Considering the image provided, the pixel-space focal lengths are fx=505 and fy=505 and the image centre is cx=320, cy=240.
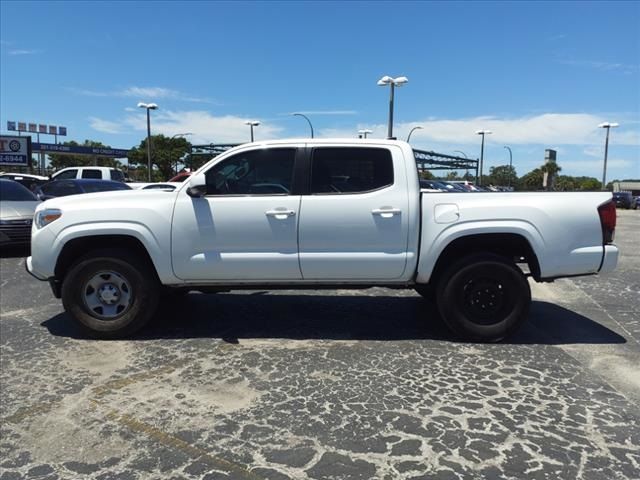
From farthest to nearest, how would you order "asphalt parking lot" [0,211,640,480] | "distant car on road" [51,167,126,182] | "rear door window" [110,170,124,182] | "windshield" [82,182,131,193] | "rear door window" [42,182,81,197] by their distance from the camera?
"rear door window" [110,170,124,182]
"distant car on road" [51,167,126,182]
"windshield" [82,182,131,193]
"rear door window" [42,182,81,197]
"asphalt parking lot" [0,211,640,480]

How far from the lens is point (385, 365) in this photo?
4242 millimetres

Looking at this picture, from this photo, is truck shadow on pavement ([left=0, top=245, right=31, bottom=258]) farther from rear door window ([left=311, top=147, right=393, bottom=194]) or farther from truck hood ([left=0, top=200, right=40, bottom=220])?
rear door window ([left=311, top=147, right=393, bottom=194])

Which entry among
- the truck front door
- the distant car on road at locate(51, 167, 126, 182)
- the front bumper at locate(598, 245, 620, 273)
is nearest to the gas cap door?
the truck front door

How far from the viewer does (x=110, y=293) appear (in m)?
4.92

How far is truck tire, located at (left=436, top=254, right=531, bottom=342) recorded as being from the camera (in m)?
4.72

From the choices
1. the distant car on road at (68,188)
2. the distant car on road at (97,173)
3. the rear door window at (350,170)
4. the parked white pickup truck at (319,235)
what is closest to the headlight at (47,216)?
the parked white pickup truck at (319,235)

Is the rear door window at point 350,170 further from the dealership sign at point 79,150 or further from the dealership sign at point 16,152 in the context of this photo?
the dealership sign at point 79,150

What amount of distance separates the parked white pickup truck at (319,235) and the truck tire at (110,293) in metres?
0.01

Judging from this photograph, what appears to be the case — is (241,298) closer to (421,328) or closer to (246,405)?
(421,328)

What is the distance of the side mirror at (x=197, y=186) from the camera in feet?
15.3

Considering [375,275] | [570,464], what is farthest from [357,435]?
[375,275]

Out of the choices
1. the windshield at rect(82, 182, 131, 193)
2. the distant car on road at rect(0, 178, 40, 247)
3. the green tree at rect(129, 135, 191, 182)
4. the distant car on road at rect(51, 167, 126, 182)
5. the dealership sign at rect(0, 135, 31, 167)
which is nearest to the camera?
the distant car on road at rect(0, 178, 40, 247)

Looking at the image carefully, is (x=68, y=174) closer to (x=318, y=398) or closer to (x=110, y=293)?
(x=110, y=293)

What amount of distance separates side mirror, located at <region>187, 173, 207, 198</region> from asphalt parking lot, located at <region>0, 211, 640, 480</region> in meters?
1.41
